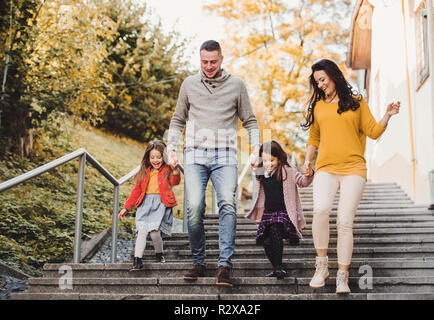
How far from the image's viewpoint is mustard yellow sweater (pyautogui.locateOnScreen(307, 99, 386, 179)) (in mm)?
3508

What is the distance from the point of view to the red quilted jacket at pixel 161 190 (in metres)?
4.55

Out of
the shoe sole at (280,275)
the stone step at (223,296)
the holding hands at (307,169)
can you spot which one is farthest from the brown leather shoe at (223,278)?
the holding hands at (307,169)

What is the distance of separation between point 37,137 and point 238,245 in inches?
191

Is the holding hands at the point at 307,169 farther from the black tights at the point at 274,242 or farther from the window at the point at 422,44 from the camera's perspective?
the window at the point at 422,44

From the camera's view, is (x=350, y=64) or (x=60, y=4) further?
(x=350, y=64)

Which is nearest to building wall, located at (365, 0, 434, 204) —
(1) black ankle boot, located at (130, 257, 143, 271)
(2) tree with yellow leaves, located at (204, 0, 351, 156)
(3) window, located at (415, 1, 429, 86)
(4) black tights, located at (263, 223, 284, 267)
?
(3) window, located at (415, 1, 429, 86)

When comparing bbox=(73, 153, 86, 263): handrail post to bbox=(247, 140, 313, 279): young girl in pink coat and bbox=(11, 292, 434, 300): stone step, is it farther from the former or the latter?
bbox=(247, 140, 313, 279): young girl in pink coat

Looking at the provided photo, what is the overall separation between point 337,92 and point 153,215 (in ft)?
6.42

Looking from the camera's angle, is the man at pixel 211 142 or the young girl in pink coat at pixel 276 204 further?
the young girl in pink coat at pixel 276 204

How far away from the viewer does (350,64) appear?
13.9m

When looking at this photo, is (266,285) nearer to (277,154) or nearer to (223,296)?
(223,296)

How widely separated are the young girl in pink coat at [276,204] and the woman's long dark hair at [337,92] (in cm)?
38
